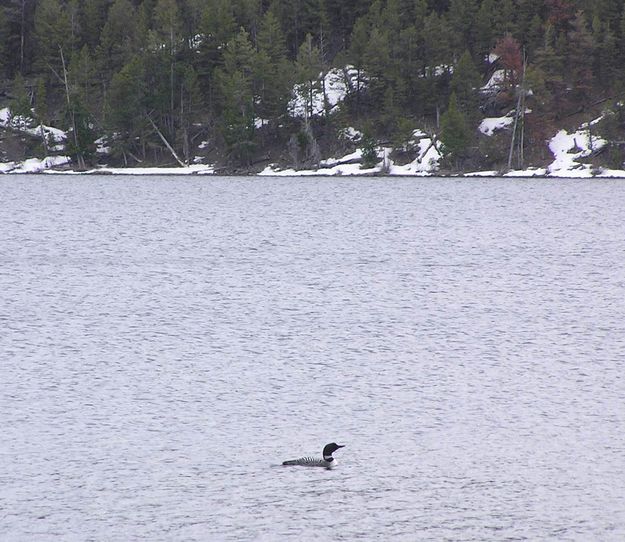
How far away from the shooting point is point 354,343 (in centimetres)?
2617

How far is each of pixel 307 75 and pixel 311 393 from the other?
91.7 m

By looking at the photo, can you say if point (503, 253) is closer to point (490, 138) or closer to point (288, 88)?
point (490, 138)

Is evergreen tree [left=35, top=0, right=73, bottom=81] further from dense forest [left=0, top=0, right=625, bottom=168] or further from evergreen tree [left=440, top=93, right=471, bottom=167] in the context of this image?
evergreen tree [left=440, top=93, right=471, bottom=167]

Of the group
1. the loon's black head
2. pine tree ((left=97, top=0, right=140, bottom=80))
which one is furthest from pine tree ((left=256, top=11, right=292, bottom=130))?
the loon's black head

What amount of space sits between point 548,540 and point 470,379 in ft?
27.8

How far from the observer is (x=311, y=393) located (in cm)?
2089

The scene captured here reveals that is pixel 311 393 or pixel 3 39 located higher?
pixel 3 39

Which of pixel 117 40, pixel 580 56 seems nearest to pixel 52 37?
pixel 117 40

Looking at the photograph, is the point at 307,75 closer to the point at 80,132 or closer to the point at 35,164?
the point at 80,132

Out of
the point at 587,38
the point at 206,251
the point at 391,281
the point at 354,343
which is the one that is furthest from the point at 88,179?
the point at 354,343

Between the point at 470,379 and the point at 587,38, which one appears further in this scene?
the point at 587,38

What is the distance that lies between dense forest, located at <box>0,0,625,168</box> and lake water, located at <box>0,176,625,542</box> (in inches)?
2411

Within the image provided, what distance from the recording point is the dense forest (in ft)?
350

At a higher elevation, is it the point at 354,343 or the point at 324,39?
the point at 324,39
